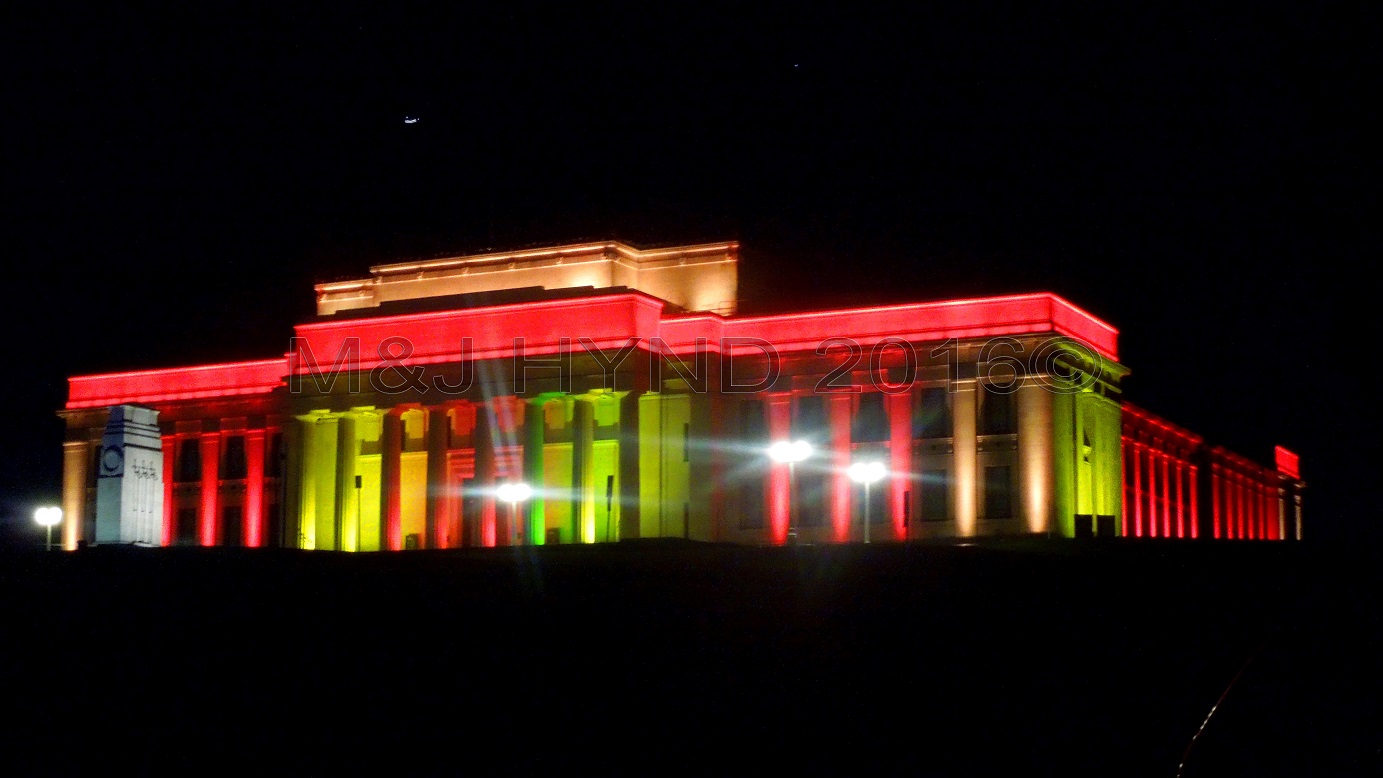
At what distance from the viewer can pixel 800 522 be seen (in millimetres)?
61031

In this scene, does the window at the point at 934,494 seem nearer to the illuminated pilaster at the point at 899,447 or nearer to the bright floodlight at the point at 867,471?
the illuminated pilaster at the point at 899,447

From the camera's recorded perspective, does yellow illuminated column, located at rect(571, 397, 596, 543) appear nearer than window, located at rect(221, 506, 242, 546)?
Yes

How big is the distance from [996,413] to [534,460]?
14.8m

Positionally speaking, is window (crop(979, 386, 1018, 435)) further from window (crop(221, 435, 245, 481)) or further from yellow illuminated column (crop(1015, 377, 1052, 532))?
window (crop(221, 435, 245, 481))

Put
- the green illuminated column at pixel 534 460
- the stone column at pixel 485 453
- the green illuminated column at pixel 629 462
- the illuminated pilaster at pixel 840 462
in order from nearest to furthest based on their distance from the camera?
the green illuminated column at pixel 629 462, the illuminated pilaster at pixel 840 462, the green illuminated column at pixel 534 460, the stone column at pixel 485 453

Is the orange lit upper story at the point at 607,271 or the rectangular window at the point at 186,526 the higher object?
the orange lit upper story at the point at 607,271

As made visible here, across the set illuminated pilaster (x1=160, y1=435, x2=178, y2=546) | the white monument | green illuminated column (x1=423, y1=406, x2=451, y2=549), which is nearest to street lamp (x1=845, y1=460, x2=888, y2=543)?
green illuminated column (x1=423, y1=406, x2=451, y2=549)

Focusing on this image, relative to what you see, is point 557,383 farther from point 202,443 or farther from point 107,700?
point 107,700

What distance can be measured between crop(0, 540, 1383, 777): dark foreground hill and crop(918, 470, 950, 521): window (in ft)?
44.7

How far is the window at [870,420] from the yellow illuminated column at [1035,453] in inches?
185

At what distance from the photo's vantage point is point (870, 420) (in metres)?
60.9

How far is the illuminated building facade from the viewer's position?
58344 mm

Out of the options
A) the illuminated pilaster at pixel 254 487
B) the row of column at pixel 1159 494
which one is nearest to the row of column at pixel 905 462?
the row of column at pixel 1159 494

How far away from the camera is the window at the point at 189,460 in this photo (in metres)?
73.7
